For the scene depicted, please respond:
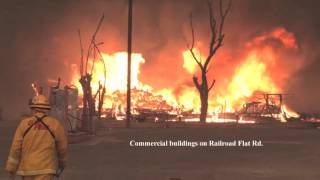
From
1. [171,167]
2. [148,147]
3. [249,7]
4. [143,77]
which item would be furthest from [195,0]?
[171,167]

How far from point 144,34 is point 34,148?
3058 cm

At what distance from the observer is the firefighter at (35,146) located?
650 centimetres

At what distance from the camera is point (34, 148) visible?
6.55 metres

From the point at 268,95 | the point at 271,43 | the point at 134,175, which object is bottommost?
the point at 134,175

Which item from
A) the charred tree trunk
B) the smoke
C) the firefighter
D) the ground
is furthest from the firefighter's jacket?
the smoke

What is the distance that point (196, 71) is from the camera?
1414 inches

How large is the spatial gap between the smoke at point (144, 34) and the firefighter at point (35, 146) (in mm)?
27754

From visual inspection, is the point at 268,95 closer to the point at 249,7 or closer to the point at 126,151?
the point at 249,7

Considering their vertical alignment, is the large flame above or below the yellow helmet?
above

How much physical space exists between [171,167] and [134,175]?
1291 mm

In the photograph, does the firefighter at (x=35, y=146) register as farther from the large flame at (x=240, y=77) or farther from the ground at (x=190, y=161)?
the large flame at (x=240, y=77)

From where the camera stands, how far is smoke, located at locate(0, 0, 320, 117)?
34.2m

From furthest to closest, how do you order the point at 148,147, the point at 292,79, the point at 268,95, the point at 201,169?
the point at 292,79 → the point at 268,95 → the point at 148,147 → the point at 201,169

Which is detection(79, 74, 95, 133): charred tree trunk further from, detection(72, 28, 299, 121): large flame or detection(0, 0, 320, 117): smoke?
detection(0, 0, 320, 117): smoke
